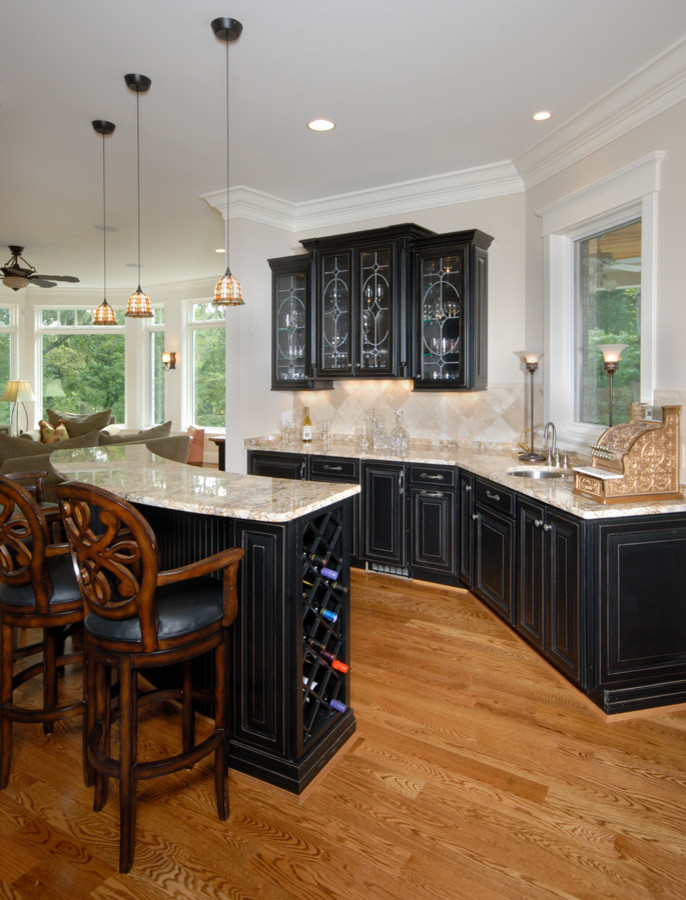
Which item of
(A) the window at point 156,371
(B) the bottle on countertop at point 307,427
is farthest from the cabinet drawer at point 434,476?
(A) the window at point 156,371

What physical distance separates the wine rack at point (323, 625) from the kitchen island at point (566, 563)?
1.08 m

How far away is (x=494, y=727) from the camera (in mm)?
2482

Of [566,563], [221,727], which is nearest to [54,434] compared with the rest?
[221,727]

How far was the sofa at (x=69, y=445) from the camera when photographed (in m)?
5.13

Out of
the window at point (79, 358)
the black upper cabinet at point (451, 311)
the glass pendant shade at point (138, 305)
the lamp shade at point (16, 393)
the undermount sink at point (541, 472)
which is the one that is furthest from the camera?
the window at point (79, 358)

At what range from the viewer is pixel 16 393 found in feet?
29.2

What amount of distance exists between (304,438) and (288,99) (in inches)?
100

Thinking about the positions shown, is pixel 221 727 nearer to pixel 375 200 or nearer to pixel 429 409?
pixel 429 409

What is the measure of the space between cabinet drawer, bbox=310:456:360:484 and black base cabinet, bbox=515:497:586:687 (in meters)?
1.51

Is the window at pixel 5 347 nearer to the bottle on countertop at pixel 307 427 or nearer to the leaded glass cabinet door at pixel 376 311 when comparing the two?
the bottle on countertop at pixel 307 427

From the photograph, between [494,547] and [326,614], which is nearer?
[326,614]

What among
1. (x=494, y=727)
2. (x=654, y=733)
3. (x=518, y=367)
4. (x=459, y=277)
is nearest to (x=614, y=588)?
(x=654, y=733)

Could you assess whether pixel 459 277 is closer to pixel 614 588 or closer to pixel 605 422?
pixel 605 422

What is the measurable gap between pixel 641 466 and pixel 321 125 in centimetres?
270
